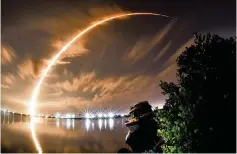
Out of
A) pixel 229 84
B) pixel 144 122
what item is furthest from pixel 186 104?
pixel 144 122

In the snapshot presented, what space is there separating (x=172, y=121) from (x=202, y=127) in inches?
107

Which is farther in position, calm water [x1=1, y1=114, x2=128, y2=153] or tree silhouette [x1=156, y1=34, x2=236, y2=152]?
calm water [x1=1, y1=114, x2=128, y2=153]

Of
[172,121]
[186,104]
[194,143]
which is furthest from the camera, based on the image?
[172,121]

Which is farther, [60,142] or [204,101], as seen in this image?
[60,142]

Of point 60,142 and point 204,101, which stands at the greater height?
point 204,101

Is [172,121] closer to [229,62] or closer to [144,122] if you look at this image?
[229,62]

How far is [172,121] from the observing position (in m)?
17.0

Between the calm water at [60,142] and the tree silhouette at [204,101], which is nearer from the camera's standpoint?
the tree silhouette at [204,101]

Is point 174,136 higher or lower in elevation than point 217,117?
lower

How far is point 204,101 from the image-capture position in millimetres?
14797

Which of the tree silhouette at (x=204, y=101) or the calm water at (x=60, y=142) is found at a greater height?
the tree silhouette at (x=204, y=101)

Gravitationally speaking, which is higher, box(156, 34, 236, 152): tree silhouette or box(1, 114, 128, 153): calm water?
box(156, 34, 236, 152): tree silhouette

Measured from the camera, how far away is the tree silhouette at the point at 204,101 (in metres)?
14.0

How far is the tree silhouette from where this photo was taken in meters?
14.0
